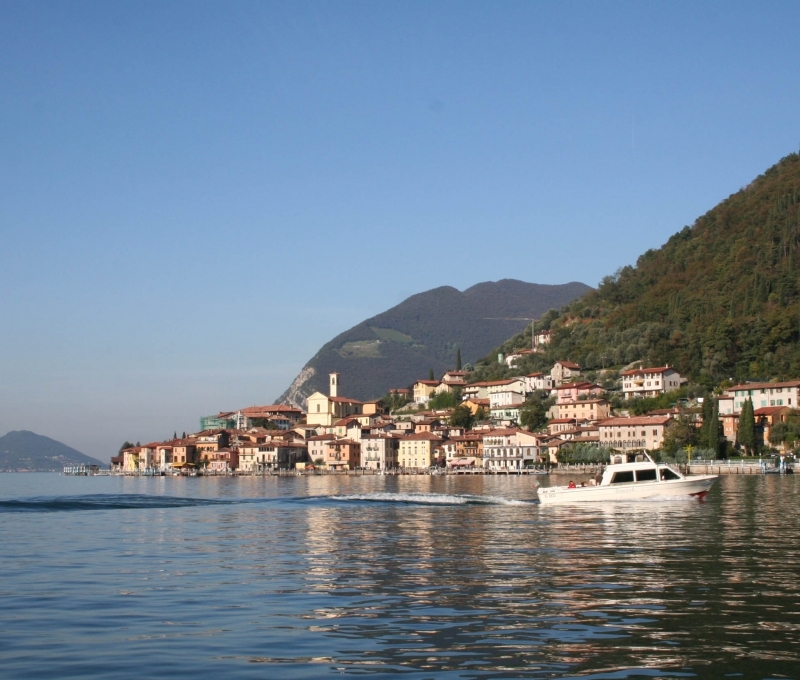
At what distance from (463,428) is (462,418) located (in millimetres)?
1882

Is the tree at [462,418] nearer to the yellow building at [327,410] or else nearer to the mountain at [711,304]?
the mountain at [711,304]

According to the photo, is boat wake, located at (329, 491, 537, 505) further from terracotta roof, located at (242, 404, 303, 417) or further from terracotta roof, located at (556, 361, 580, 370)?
terracotta roof, located at (242, 404, 303, 417)

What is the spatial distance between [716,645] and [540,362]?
492ft

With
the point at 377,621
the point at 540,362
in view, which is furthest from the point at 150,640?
the point at 540,362

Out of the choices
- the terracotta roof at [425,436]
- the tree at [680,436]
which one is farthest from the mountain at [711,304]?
the terracotta roof at [425,436]

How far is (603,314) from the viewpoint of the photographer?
169 metres

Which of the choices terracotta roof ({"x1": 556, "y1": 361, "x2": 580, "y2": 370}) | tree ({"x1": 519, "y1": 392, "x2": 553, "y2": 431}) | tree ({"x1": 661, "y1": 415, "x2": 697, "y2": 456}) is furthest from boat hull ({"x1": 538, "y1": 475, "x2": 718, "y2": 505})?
terracotta roof ({"x1": 556, "y1": 361, "x2": 580, "y2": 370})

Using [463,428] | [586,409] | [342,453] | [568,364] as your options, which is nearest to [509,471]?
[586,409]

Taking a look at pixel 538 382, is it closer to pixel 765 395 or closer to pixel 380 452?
pixel 380 452

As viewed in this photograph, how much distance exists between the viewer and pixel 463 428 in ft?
482

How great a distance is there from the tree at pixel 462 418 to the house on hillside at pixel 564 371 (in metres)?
14.1

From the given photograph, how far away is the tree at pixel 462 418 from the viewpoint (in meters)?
148

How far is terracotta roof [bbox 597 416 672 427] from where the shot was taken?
10938cm

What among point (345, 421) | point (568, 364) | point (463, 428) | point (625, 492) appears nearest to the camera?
point (625, 492)
